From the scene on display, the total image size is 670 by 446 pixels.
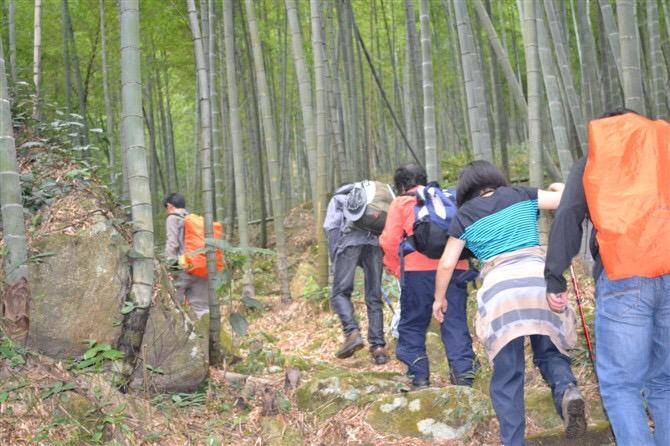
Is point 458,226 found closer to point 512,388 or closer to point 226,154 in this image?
point 512,388

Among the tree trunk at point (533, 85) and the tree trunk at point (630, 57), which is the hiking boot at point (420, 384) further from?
the tree trunk at point (630, 57)

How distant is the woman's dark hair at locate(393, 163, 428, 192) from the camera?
372 cm

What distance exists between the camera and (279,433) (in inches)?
124

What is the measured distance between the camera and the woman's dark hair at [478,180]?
2781mm

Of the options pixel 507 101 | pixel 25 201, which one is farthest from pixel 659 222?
pixel 507 101

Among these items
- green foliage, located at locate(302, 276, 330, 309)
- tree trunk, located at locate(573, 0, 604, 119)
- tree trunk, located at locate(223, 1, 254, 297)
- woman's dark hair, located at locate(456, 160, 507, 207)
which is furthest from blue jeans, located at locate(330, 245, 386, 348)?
tree trunk, located at locate(573, 0, 604, 119)

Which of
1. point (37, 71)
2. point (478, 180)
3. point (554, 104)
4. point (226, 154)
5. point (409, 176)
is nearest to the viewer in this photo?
point (478, 180)

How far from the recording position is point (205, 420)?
10.8 feet

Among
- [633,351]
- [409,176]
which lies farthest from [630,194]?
[409,176]

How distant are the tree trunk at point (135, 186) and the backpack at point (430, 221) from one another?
53.3 inches

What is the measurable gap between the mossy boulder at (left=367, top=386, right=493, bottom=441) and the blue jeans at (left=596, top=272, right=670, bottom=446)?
1060mm

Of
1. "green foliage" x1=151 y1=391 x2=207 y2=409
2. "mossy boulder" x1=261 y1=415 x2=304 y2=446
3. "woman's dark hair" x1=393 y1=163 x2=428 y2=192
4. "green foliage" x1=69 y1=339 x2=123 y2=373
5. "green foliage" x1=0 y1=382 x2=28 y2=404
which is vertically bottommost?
"mossy boulder" x1=261 y1=415 x2=304 y2=446

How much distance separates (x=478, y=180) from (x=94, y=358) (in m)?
1.95

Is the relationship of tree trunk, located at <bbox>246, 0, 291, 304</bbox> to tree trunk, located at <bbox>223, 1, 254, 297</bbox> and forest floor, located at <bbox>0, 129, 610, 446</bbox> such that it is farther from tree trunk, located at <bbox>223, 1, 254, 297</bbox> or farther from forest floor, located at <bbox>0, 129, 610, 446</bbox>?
forest floor, located at <bbox>0, 129, 610, 446</bbox>
